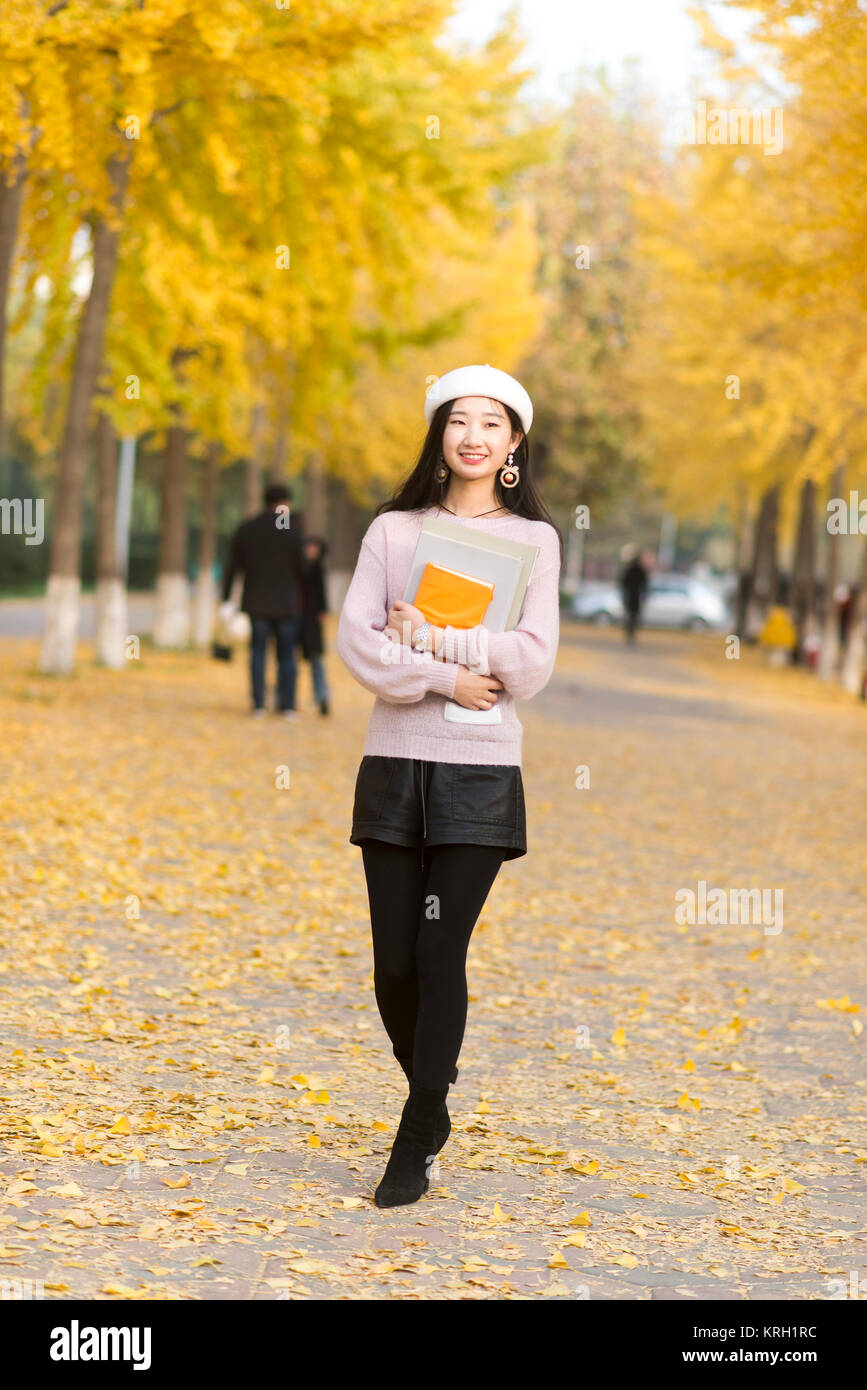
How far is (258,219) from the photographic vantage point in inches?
697

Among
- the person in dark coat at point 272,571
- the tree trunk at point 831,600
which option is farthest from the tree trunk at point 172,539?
the tree trunk at point 831,600

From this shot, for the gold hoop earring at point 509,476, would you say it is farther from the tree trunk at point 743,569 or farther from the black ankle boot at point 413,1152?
the tree trunk at point 743,569

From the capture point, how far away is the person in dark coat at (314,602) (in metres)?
16.2

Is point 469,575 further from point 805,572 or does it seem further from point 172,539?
point 805,572

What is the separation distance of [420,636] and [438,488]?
0.48m

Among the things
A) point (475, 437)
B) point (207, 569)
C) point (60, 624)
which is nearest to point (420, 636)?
point (475, 437)

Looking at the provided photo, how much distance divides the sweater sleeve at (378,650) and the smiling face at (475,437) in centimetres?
26

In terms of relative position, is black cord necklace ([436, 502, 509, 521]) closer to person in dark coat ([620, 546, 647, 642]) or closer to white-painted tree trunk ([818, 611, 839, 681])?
white-painted tree trunk ([818, 611, 839, 681])

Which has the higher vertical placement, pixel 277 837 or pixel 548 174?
pixel 548 174

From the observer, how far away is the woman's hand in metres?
4.46
